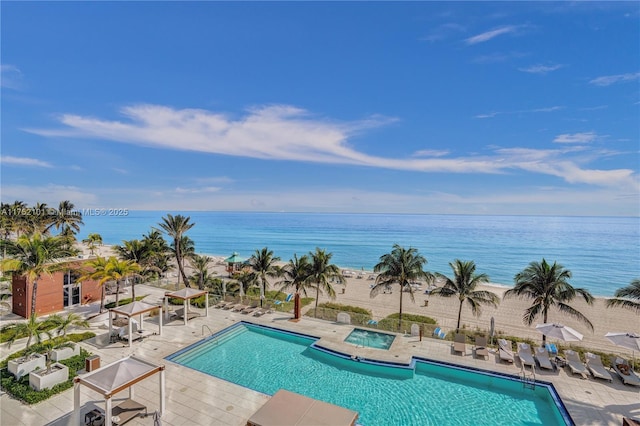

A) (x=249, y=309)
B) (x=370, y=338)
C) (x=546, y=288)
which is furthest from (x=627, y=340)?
(x=249, y=309)

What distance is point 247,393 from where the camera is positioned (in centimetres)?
1211

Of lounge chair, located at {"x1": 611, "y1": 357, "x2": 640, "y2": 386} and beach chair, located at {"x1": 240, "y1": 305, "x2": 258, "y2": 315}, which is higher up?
beach chair, located at {"x1": 240, "y1": 305, "x2": 258, "y2": 315}

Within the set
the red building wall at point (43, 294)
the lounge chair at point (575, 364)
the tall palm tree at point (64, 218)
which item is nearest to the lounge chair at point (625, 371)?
the lounge chair at point (575, 364)

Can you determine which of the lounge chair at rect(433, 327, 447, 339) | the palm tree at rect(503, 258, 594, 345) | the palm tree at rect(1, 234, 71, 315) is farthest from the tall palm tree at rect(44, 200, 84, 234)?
the palm tree at rect(503, 258, 594, 345)

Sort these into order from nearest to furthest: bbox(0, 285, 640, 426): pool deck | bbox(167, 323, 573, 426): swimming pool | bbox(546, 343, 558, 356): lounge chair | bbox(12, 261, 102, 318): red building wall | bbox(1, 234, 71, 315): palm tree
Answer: bbox(0, 285, 640, 426): pool deck, bbox(167, 323, 573, 426): swimming pool, bbox(546, 343, 558, 356): lounge chair, bbox(1, 234, 71, 315): palm tree, bbox(12, 261, 102, 318): red building wall

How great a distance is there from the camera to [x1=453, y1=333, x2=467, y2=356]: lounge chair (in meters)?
15.9

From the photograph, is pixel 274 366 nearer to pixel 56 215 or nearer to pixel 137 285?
pixel 137 285

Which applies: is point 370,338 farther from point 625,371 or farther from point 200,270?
point 200,270

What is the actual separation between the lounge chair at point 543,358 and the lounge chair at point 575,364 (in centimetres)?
82

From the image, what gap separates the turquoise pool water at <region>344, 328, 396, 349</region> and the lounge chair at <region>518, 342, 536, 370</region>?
6.33 meters

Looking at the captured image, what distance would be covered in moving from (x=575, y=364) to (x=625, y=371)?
193 centimetres

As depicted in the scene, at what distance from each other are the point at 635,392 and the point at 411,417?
32.4 feet

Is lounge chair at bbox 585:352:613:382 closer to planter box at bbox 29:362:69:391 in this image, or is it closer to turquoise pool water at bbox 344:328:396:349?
turquoise pool water at bbox 344:328:396:349

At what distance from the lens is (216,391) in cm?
1219
